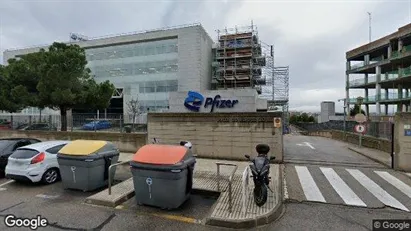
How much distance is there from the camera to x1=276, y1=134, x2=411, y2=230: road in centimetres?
512

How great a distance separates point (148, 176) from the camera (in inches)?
220

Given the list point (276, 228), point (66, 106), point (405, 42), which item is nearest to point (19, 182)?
point (276, 228)

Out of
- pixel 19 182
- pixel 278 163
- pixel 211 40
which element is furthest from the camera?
pixel 211 40

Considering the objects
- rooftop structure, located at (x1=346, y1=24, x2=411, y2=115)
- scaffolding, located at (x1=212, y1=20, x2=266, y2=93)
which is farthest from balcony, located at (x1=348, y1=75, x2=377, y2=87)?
scaffolding, located at (x1=212, y1=20, x2=266, y2=93)

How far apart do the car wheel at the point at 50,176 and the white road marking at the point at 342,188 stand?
8.41 m

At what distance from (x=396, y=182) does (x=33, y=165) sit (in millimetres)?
11000

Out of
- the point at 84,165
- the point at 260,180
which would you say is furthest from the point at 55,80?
the point at 260,180

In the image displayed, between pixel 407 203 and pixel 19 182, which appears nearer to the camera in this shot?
pixel 407 203

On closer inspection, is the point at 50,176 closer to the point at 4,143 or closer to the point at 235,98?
the point at 4,143

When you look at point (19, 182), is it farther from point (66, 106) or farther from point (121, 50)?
point (121, 50)

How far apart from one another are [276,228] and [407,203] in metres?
3.68

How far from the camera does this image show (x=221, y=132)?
37.3ft

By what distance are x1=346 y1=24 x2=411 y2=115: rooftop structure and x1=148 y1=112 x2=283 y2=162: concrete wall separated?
105 feet

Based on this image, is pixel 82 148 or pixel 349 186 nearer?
pixel 82 148
